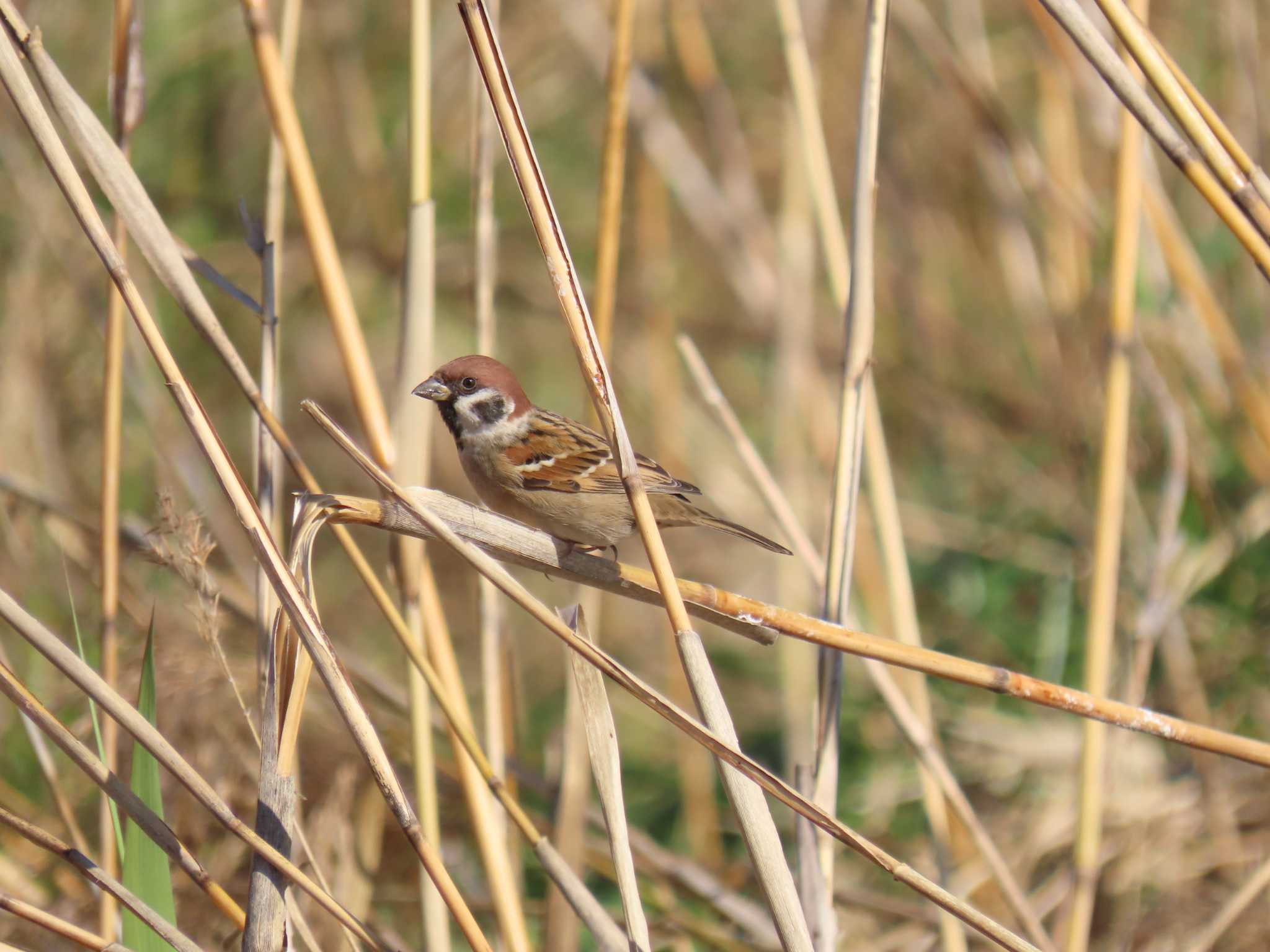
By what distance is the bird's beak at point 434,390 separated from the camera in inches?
90.5

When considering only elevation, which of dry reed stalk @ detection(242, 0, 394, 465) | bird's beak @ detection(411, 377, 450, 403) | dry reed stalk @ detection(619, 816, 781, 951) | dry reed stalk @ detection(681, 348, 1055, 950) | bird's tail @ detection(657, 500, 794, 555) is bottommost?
dry reed stalk @ detection(619, 816, 781, 951)

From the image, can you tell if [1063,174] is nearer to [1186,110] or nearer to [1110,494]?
[1110,494]

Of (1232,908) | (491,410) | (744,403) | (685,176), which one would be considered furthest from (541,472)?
(744,403)

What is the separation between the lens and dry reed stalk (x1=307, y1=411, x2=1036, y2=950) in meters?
1.58

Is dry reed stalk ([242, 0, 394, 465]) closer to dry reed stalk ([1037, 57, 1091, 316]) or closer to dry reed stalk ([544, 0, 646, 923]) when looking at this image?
dry reed stalk ([544, 0, 646, 923])

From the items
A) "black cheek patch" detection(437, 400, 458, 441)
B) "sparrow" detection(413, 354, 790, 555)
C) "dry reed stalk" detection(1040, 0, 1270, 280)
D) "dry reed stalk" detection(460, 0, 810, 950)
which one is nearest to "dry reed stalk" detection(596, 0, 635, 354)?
"sparrow" detection(413, 354, 790, 555)

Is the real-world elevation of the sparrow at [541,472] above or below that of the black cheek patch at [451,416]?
below

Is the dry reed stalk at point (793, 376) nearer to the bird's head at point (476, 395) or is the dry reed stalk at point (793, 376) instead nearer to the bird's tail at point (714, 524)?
the bird's tail at point (714, 524)

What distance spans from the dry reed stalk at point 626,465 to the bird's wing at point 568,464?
3.27 feet

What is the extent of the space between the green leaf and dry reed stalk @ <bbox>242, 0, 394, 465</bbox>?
0.54 m

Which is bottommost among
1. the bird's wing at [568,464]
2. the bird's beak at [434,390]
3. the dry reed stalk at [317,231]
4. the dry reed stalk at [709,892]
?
the dry reed stalk at [709,892]

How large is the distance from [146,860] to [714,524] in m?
1.36

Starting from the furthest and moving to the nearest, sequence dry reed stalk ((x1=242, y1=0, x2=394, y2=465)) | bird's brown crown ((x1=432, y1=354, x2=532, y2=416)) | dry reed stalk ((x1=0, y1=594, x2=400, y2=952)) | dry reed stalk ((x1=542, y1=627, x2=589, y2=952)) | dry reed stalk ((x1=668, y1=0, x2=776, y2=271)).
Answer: dry reed stalk ((x1=668, y1=0, x2=776, y2=271)) < dry reed stalk ((x1=542, y1=627, x2=589, y2=952)) < bird's brown crown ((x1=432, y1=354, x2=532, y2=416)) < dry reed stalk ((x1=242, y1=0, x2=394, y2=465)) < dry reed stalk ((x1=0, y1=594, x2=400, y2=952))

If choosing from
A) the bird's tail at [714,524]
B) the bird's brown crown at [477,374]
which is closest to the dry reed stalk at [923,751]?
the bird's tail at [714,524]
